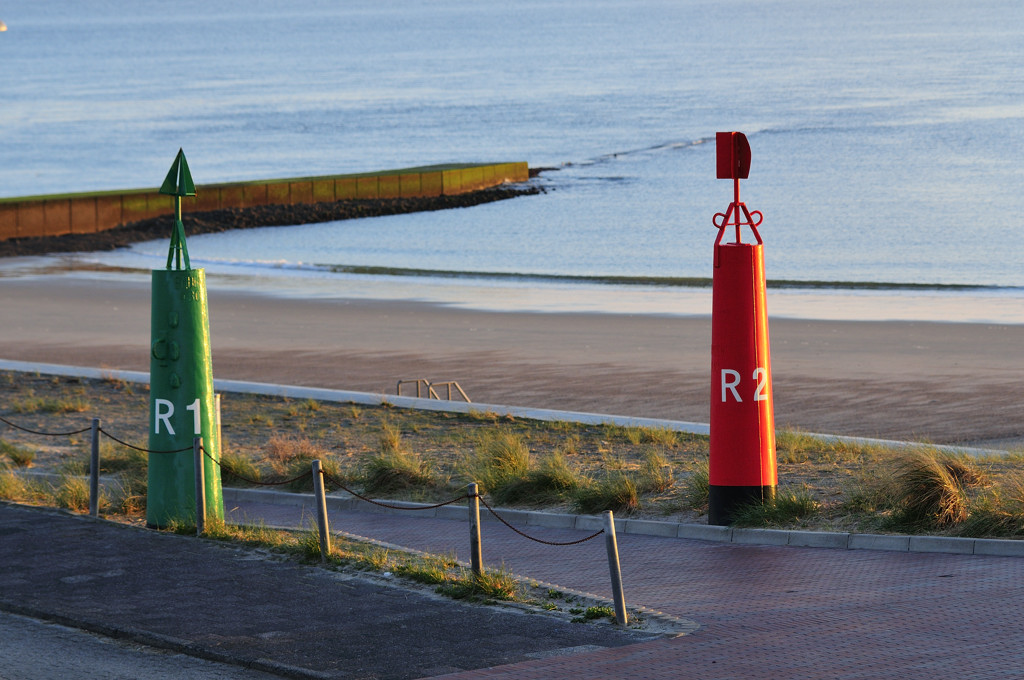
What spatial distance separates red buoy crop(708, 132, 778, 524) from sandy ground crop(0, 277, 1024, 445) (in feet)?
17.0

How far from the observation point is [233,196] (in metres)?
57.4

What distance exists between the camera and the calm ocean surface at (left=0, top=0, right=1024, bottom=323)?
1658 inches

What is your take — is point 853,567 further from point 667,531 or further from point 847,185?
point 847,185

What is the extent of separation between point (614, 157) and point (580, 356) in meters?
69.4

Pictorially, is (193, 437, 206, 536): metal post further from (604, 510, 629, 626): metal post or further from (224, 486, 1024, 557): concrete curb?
(604, 510, 629, 626): metal post

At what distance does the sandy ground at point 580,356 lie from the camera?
58.6 feet

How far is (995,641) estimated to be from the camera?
7.45 meters

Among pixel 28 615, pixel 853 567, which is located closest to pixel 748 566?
pixel 853 567

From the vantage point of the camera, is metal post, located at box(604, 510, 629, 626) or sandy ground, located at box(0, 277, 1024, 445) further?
sandy ground, located at box(0, 277, 1024, 445)

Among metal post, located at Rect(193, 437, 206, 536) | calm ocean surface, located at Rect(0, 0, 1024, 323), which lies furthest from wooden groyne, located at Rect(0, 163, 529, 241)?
metal post, located at Rect(193, 437, 206, 536)

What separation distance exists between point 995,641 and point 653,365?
14.5m

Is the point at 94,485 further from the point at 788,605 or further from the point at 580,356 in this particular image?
the point at 580,356

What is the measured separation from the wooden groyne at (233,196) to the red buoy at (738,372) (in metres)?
28.6

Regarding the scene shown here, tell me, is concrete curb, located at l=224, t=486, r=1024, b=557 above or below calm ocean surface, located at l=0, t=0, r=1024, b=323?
below
